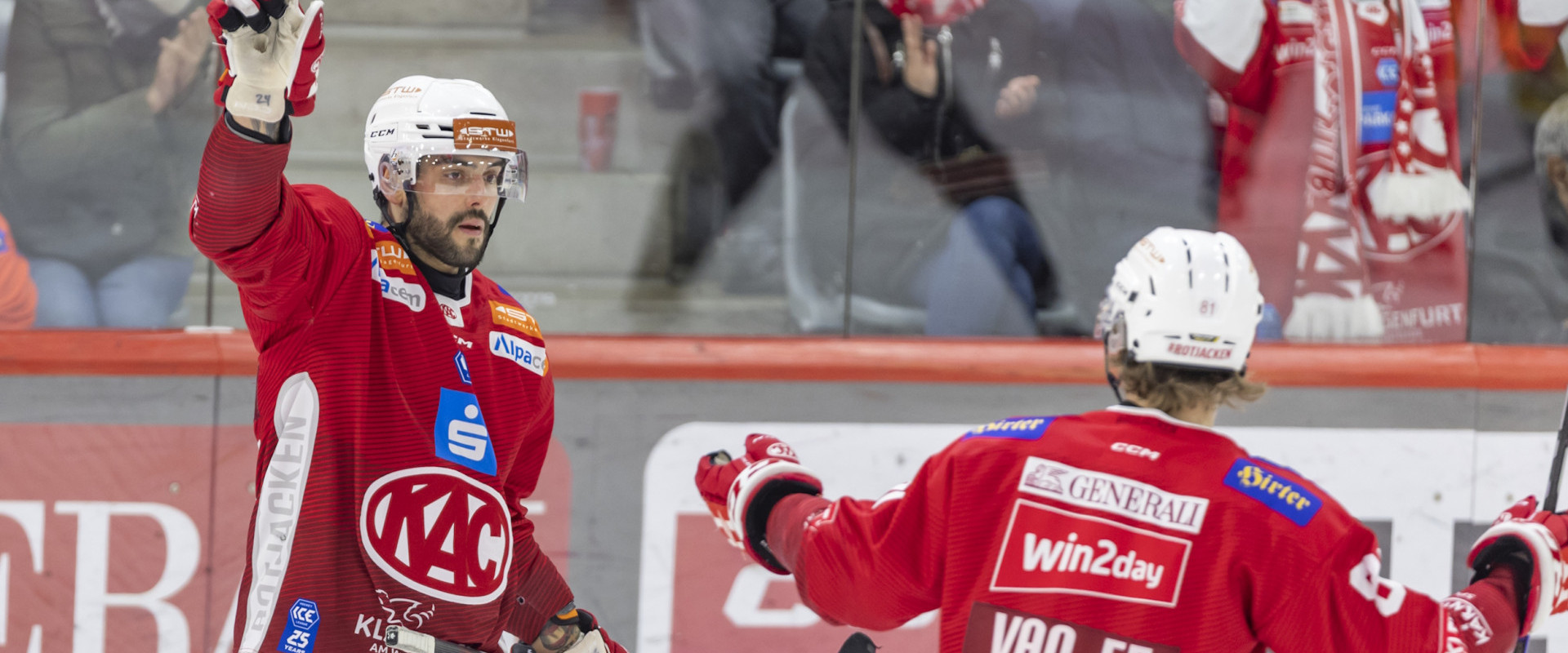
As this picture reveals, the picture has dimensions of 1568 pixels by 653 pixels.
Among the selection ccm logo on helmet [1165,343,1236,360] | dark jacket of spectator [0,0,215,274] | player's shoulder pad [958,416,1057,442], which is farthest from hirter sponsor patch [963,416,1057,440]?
dark jacket of spectator [0,0,215,274]

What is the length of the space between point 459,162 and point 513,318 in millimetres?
328

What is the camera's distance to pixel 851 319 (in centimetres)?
399

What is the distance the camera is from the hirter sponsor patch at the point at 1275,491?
200cm

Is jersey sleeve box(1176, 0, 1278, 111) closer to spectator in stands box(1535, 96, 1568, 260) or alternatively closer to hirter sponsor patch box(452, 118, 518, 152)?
spectator in stands box(1535, 96, 1568, 260)

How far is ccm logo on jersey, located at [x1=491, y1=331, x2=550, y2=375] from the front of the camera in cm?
263

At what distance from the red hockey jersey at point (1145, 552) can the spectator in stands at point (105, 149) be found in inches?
97.7

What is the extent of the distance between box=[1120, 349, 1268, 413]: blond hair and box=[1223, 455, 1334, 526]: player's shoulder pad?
128 mm

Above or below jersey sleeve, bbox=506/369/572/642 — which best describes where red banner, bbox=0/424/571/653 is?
below

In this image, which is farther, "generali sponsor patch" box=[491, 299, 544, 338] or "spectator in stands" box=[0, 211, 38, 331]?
"spectator in stands" box=[0, 211, 38, 331]

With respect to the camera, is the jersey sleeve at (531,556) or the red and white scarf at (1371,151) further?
the red and white scarf at (1371,151)

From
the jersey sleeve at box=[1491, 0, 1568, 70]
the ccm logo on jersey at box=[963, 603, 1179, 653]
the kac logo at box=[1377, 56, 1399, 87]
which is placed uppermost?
the jersey sleeve at box=[1491, 0, 1568, 70]

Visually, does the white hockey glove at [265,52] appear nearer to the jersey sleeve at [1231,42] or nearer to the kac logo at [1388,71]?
the jersey sleeve at [1231,42]

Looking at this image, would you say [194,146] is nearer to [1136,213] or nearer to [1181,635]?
[1136,213]

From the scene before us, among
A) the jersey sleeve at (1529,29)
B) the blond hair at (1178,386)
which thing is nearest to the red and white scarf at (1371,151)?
the jersey sleeve at (1529,29)
